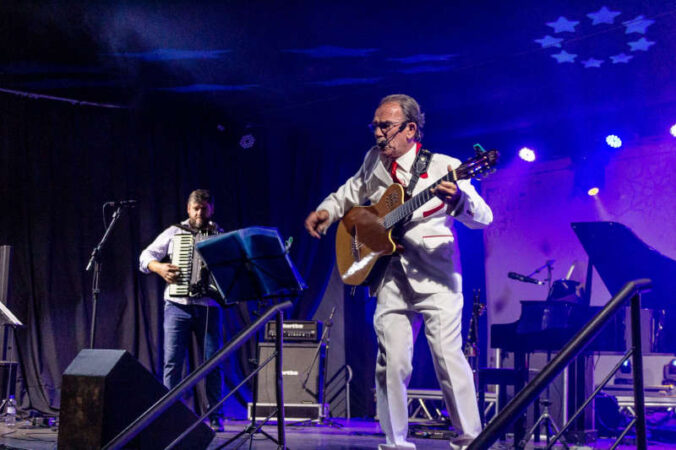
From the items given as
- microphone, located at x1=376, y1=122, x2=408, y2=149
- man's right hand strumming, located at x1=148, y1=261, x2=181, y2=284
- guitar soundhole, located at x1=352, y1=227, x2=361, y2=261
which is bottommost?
man's right hand strumming, located at x1=148, y1=261, x2=181, y2=284

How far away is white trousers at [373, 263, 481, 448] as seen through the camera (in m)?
3.86

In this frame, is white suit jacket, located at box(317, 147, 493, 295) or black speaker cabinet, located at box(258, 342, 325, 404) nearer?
white suit jacket, located at box(317, 147, 493, 295)

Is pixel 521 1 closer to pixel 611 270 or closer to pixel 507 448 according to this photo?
pixel 611 270

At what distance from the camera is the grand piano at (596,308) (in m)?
5.99

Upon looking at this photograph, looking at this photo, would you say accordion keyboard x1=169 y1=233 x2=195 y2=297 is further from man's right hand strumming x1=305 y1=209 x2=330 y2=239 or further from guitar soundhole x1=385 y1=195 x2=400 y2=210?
guitar soundhole x1=385 y1=195 x2=400 y2=210

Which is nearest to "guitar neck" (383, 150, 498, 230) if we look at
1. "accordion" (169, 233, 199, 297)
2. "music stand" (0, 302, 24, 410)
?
"accordion" (169, 233, 199, 297)

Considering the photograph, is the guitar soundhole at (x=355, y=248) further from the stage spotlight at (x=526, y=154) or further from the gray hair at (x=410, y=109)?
the stage spotlight at (x=526, y=154)

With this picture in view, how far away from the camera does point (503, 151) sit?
10.4 m

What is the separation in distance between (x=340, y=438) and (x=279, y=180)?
426 centimetres

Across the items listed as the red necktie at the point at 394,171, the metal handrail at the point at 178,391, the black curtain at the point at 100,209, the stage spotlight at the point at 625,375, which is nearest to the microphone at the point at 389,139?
the red necktie at the point at 394,171

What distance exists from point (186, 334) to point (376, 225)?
10.6 ft

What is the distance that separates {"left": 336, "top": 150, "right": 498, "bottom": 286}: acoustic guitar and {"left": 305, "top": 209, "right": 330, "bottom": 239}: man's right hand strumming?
Answer: 0.56 ft

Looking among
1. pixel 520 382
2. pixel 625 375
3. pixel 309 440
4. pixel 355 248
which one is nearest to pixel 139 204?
pixel 309 440

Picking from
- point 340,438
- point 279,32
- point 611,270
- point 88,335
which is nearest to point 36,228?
point 88,335
